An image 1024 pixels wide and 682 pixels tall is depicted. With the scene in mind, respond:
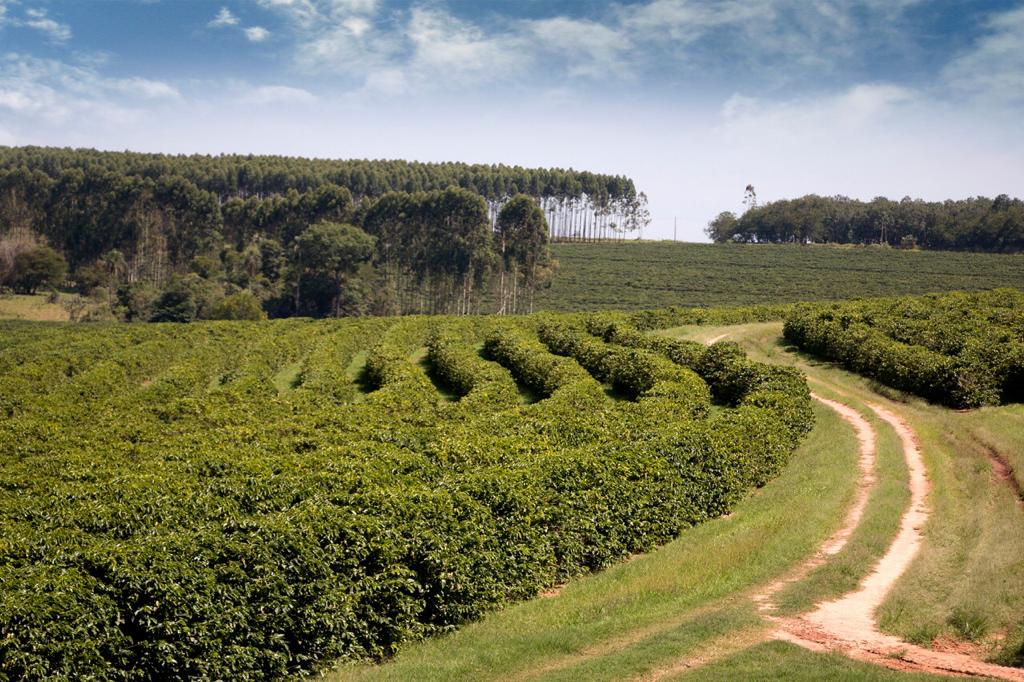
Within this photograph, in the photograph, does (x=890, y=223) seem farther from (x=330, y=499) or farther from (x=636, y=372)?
(x=330, y=499)

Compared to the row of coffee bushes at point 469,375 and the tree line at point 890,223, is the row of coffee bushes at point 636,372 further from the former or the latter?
the tree line at point 890,223

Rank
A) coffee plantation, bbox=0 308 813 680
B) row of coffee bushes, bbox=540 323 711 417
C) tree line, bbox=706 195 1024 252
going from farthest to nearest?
tree line, bbox=706 195 1024 252 → row of coffee bushes, bbox=540 323 711 417 → coffee plantation, bbox=0 308 813 680

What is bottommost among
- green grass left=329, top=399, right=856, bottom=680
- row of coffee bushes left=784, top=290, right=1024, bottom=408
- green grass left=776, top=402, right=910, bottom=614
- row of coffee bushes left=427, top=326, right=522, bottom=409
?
green grass left=329, top=399, right=856, bottom=680

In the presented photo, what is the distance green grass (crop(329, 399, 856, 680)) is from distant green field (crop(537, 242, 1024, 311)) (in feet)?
267

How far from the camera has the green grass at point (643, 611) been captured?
13523 mm

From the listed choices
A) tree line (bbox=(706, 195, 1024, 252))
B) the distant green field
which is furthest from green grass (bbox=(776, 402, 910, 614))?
tree line (bbox=(706, 195, 1024, 252))

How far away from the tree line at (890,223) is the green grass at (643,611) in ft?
383

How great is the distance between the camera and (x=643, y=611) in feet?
51.6

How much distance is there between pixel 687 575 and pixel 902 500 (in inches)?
308

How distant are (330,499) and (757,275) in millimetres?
105790

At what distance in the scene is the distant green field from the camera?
98.8 meters

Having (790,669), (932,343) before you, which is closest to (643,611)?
(790,669)

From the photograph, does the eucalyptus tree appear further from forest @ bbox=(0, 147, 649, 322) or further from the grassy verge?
the grassy verge

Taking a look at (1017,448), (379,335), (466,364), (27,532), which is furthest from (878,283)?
(27,532)
